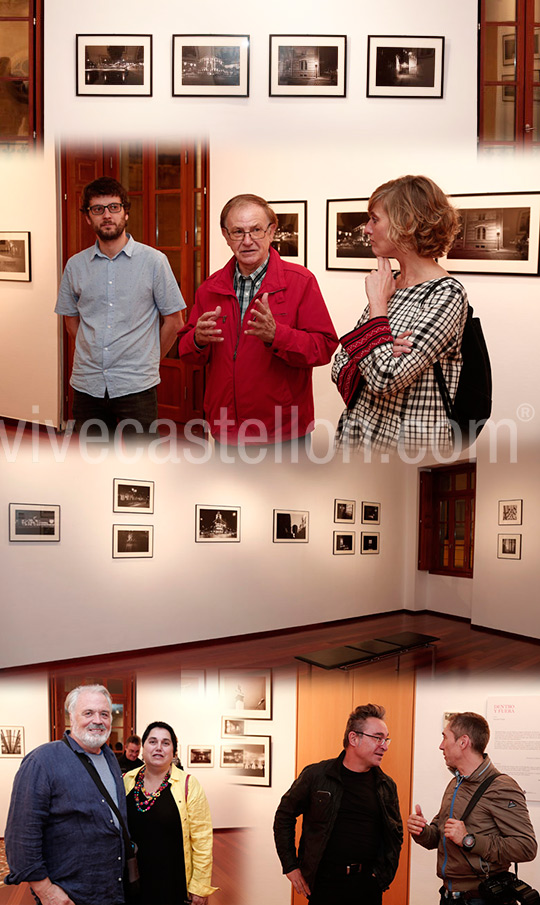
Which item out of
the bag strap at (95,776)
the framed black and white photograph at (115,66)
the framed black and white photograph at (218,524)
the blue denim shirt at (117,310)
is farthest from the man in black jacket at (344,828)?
the framed black and white photograph at (115,66)

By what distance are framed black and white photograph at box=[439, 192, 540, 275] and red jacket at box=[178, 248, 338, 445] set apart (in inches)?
13.9

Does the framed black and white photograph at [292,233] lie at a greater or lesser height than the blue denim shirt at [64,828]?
greater

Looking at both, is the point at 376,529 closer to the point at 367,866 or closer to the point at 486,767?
the point at 486,767

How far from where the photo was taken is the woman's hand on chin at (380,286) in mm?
1757

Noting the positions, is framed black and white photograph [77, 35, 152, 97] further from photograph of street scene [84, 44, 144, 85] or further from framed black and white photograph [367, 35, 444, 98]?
framed black and white photograph [367, 35, 444, 98]

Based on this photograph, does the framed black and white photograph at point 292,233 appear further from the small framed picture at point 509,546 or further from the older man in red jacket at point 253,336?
the small framed picture at point 509,546

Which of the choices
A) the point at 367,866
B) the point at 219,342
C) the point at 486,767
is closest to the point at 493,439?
the point at 219,342

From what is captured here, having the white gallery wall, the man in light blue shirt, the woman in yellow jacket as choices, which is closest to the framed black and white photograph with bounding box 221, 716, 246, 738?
the woman in yellow jacket

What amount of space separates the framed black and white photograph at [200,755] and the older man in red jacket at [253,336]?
2.85 feet

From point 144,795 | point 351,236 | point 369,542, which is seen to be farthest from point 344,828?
point 351,236

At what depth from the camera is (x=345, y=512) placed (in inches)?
74.5

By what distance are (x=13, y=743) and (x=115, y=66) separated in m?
1.75

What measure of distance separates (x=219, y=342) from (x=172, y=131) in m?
Result: 0.57

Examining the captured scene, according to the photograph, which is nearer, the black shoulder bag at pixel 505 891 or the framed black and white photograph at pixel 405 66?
the framed black and white photograph at pixel 405 66
